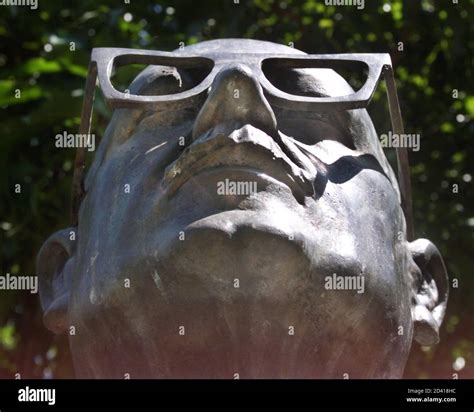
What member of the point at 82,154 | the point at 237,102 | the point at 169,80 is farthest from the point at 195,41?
the point at 237,102

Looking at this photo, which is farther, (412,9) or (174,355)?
(412,9)

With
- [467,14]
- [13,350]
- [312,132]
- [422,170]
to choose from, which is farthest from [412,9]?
[312,132]

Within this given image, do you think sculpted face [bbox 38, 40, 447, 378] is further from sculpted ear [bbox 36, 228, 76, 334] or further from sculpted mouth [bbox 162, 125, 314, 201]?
sculpted ear [bbox 36, 228, 76, 334]

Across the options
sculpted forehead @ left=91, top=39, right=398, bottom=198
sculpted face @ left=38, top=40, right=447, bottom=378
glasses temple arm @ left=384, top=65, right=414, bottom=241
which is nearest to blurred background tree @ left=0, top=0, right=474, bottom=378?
glasses temple arm @ left=384, top=65, right=414, bottom=241

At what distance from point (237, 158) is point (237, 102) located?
0.11m

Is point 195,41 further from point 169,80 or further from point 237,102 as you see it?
point 237,102

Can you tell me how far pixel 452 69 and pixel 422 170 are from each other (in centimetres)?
42

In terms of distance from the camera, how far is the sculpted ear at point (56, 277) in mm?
2549

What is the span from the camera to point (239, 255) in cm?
209

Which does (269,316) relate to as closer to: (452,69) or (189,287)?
(189,287)

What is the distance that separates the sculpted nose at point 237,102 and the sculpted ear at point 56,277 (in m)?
0.55

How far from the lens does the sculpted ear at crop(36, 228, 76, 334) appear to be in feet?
8.36

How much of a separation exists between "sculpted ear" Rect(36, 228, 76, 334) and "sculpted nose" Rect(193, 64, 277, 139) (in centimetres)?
55

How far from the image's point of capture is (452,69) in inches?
190
